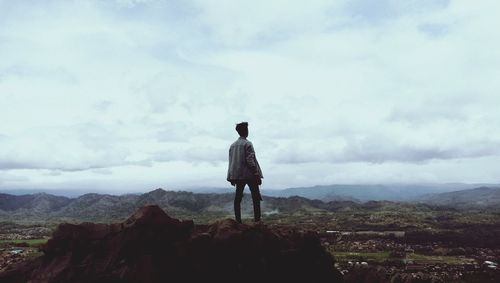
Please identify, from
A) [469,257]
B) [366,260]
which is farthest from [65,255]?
[469,257]

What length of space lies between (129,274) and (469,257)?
73348 millimetres

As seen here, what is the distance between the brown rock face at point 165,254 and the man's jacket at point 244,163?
2198 mm

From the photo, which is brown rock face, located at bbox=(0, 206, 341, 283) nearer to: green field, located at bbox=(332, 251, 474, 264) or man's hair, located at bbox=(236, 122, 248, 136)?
man's hair, located at bbox=(236, 122, 248, 136)

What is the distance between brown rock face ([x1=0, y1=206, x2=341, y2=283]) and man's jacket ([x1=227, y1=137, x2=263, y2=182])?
220 cm

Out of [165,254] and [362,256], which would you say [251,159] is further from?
[362,256]

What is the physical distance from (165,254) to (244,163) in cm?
549

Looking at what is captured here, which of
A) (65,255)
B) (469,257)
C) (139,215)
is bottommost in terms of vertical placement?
(469,257)

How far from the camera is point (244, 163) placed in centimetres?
2230

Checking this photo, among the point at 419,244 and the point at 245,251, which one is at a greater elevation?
the point at 245,251

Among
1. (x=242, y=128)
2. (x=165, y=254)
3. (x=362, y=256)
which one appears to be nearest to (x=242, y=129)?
(x=242, y=128)

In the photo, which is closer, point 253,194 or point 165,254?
point 165,254

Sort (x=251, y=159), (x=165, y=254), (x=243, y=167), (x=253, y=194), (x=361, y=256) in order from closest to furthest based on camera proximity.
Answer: (x=165, y=254) → (x=251, y=159) → (x=243, y=167) → (x=253, y=194) → (x=361, y=256)

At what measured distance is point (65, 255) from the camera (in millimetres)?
21344

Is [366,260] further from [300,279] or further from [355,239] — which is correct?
[300,279]
